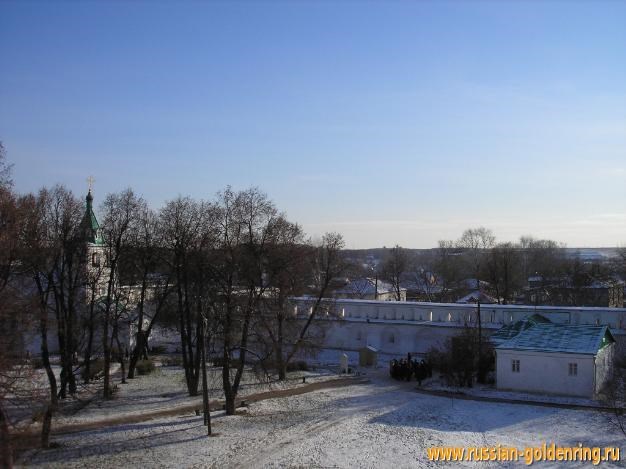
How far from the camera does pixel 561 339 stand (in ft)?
95.2

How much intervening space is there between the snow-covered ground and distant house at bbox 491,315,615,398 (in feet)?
10.8

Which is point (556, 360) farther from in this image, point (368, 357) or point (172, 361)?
point (172, 361)

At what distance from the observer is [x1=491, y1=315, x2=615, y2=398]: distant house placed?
27.3 meters

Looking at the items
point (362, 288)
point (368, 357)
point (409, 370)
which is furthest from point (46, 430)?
point (362, 288)

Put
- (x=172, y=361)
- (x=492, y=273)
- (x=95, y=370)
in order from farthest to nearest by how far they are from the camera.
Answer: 1. (x=492, y=273)
2. (x=172, y=361)
3. (x=95, y=370)

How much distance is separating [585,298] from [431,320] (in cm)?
3059

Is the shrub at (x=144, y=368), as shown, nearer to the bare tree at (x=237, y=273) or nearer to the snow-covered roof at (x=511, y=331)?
the bare tree at (x=237, y=273)

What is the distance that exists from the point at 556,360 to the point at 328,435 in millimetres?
12774

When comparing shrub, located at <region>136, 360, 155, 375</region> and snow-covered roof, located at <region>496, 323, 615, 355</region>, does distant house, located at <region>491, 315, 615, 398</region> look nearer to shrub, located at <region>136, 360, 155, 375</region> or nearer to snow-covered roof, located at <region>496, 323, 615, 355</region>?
snow-covered roof, located at <region>496, 323, 615, 355</region>

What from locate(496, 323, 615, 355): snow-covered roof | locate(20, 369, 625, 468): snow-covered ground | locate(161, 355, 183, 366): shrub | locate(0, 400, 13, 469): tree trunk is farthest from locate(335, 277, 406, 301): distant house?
locate(0, 400, 13, 469): tree trunk

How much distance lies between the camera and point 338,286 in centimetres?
3966

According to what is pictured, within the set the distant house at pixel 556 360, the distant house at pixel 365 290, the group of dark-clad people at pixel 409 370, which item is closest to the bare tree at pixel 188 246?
the group of dark-clad people at pixel 409 370

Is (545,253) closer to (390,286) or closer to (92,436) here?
(390,286)

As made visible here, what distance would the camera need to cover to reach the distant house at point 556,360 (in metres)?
27.3
